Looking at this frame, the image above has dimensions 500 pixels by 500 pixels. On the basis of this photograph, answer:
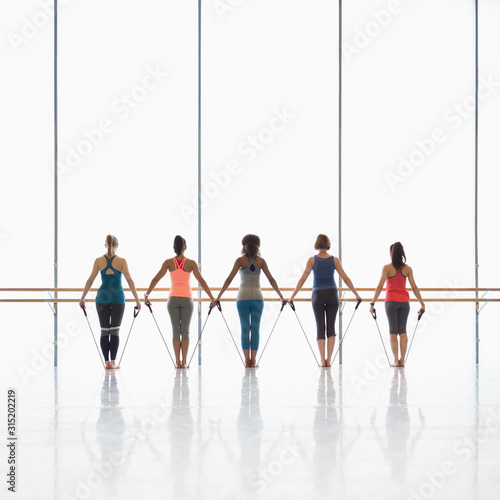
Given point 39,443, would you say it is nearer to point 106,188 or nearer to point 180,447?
point 180,447

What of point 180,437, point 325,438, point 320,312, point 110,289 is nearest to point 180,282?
point 110,289

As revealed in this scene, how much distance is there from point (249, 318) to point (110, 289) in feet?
3.89

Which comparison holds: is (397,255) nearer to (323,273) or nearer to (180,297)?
(323,273)

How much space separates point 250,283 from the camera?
5.83 metres

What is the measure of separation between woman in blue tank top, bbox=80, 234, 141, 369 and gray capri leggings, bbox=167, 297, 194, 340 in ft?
1.39

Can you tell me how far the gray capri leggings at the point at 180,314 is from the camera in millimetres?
5750

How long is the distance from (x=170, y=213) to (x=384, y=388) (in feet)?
10.0

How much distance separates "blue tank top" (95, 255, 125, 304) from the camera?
226 inches

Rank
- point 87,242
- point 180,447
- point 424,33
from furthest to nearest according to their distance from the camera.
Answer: point 424,33 → point 87,242 → point 180,447

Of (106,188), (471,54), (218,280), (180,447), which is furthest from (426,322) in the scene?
(180,447)

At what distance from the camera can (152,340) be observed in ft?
22.7

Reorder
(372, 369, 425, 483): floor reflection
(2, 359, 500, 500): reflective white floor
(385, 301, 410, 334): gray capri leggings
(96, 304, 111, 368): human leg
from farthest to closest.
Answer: (385, 301, 410, 334): gray capri leggings
(96, 304, 111, 368): human leg
(372, 369, 425, 483): floor reflection
(2, 359, 500, 500): reflective white floor

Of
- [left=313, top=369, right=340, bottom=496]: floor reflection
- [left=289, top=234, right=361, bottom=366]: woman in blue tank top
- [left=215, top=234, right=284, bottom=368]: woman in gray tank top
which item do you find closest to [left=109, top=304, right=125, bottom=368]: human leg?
[left=215, top=234, right=284, bottom=368]: woman in gray tank top

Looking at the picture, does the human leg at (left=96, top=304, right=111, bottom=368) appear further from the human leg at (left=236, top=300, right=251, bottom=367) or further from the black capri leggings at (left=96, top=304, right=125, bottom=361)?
the human leg at (left=236, top=300, right=251, bottom=367)
